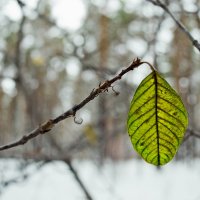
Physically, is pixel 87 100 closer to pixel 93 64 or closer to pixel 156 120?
pixel 156 120

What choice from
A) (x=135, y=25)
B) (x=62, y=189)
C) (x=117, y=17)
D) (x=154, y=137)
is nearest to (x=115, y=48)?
(x=135, y=25)

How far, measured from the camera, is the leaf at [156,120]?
58 centimetres

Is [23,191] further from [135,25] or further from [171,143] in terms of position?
[135,25]

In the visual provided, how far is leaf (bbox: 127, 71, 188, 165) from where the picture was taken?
58 cm

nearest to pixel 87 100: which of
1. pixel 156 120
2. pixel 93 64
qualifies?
pixel 156 120

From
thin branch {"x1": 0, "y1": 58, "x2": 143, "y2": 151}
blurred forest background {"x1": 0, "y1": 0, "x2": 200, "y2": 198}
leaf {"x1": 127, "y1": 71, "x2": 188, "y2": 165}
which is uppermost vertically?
blurred forest background {"x1": 0, "y1": 0, "x2": 200, "y2": 198}

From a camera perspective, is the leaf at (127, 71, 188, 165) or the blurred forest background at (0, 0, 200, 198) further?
the blurred forest background at (0, 0, 200, 198)

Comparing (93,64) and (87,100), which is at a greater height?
(93,64)

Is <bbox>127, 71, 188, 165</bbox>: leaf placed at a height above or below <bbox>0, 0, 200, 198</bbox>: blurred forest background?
below

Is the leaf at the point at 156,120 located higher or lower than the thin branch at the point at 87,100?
lower

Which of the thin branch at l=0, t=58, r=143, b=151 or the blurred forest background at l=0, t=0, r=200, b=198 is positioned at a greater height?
the blurred forest background at l=0, t=0, r=200, b=198

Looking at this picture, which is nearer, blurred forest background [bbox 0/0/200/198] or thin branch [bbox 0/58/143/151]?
thin branch [bbox 0/58/143/151]

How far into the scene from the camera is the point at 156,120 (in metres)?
0.60

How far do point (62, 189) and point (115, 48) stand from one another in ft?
13.2
